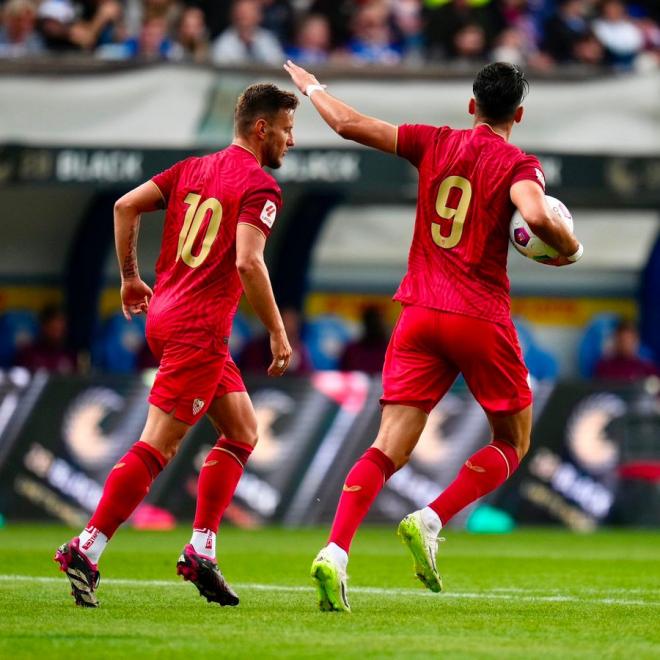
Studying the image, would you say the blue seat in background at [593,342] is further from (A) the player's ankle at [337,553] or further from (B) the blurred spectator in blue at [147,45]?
(A) the player's ankle at [337,553]

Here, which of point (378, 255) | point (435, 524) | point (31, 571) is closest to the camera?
point (435, 524)

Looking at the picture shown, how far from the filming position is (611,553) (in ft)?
36.4

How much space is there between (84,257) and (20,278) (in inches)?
23.4

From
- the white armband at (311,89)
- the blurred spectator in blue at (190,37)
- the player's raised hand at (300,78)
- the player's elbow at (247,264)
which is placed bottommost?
the blurred spectator in blue at (190,37)

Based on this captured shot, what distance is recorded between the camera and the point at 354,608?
22.7 feet

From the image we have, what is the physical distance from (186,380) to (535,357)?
390 inches

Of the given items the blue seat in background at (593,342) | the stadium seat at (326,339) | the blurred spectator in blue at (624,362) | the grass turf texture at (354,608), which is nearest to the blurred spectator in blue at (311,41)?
the stadium seat at (326,339)

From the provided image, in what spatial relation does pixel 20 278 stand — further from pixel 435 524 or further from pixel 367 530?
pixel 435 524

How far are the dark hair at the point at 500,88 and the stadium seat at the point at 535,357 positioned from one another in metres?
9.47

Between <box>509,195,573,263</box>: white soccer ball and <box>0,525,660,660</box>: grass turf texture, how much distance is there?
1.41m

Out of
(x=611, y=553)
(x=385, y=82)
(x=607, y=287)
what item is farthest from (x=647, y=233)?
(x=611, y=553)

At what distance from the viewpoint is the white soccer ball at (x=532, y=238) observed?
675cm

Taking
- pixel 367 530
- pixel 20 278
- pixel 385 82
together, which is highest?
pixel 385 82

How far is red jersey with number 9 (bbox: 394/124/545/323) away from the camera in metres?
6.89
